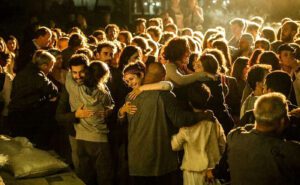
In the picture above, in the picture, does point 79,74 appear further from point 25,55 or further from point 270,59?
point 25,55

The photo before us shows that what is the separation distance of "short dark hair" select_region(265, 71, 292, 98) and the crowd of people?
0.03ft

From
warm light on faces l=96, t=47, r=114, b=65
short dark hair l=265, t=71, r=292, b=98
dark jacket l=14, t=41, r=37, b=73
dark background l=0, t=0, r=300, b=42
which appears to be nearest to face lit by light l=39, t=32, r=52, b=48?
dark jacket l=14, t=41, r=37, b=73

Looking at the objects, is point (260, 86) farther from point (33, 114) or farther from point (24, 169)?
point (33, 114)

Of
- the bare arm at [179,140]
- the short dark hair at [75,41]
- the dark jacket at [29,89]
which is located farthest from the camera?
the short dark hair at [75,41]

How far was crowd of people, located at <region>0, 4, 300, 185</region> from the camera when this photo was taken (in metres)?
3.79

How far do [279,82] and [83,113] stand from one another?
2.24m

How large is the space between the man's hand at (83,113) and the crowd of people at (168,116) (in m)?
0.01

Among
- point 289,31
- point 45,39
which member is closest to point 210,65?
point 289,31

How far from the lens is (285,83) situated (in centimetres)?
484

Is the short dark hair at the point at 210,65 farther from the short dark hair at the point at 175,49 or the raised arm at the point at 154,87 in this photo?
the raised arm at the point at 154,87

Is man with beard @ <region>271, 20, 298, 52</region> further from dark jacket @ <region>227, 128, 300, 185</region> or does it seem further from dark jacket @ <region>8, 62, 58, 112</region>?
dark jacket @ <region>227, 128, 300, 185</region>

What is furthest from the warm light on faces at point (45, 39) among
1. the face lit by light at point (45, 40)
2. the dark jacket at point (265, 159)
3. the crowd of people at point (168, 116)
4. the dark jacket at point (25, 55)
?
the dark jacket at point (265, 159)

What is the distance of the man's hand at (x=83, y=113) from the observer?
5.50 meters

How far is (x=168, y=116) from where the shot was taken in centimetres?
512
